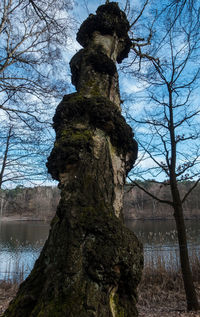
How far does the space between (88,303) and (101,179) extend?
64 centimetres

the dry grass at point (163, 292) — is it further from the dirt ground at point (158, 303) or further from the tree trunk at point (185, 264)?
the tree trunk at point (185, 264)

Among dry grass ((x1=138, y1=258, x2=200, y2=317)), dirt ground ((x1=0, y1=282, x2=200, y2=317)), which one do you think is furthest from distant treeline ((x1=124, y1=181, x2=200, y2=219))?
dirt ground ((x1=0, y1=282, x2=200, y2=317))

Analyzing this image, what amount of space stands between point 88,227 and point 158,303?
16.0 feet

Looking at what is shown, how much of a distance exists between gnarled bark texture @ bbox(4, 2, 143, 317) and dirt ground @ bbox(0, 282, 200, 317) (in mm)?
3661

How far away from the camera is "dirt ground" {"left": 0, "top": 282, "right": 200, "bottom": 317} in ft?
→ 12.8

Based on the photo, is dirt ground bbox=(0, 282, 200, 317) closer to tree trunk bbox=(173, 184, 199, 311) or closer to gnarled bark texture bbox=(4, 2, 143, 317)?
tree trunk bbox=(173, 184, 199, 311)

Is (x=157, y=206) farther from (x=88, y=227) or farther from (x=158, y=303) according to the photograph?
(x=88, y=227)

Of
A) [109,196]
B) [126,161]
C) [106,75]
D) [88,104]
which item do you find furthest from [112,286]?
[106,75]

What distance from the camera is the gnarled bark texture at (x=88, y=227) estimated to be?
889 mm

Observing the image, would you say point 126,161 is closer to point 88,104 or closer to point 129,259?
point 88,104

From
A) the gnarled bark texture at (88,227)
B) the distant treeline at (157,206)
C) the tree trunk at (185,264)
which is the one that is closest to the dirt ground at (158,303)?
the tree trunk at (185,264)

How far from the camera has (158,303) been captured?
4.64 metres

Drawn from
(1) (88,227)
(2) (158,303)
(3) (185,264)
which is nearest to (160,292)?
(2) (158,303)

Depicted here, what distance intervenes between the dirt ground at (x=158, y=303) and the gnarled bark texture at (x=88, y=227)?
3.66 meters
